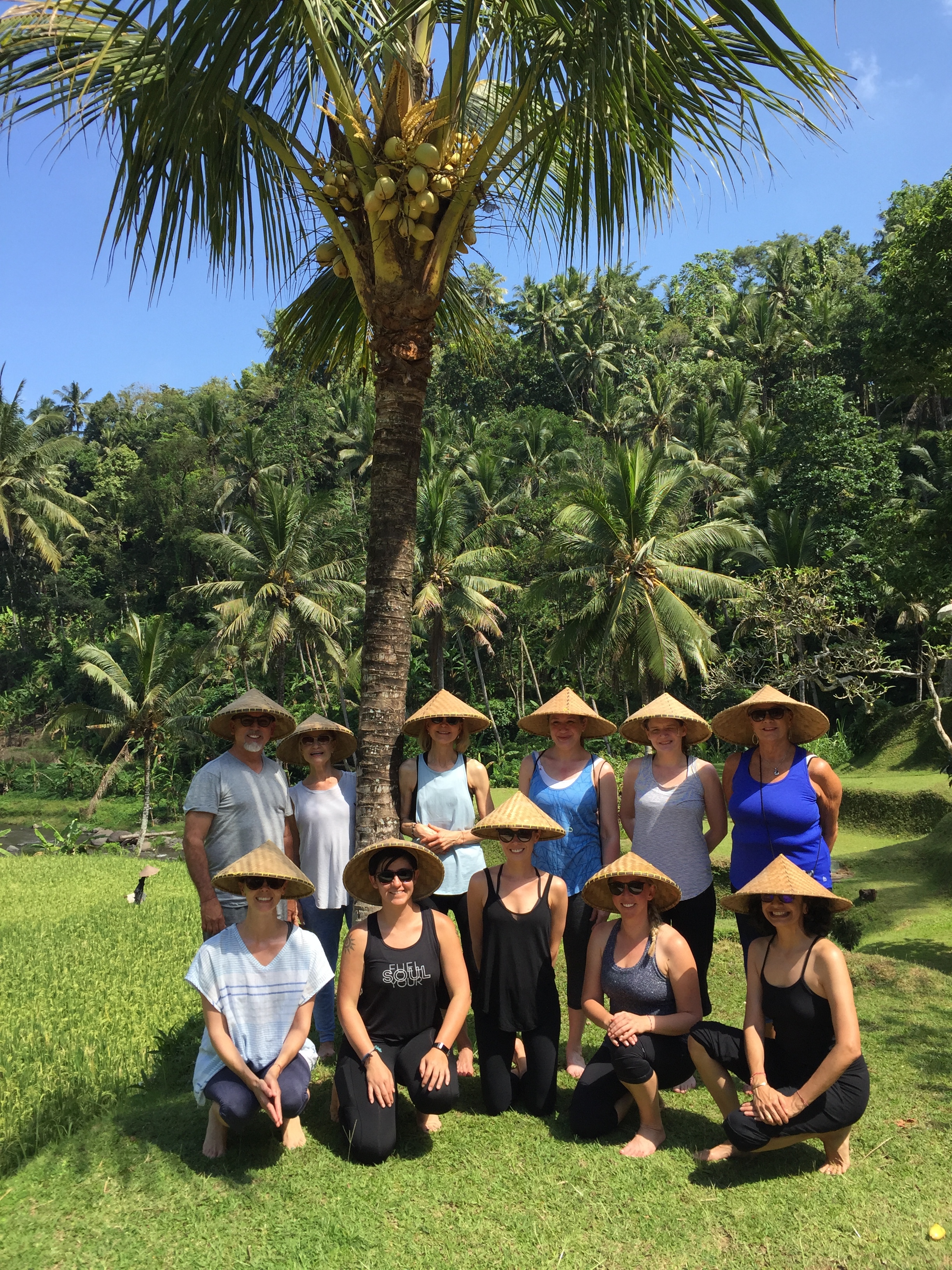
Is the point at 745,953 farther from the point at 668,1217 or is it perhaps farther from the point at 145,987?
the point at 145,987

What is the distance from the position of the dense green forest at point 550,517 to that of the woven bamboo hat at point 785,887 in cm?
245

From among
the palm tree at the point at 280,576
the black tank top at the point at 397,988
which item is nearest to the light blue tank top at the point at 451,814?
the black tank top at the point at 397,988

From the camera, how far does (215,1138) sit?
4.24 meters

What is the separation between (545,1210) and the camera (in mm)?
3852

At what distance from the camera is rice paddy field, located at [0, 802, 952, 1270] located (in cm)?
360

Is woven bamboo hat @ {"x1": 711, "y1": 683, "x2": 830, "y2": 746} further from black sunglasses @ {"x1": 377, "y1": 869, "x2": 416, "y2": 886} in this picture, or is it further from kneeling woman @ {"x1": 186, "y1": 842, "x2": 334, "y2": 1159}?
kneeling woman @ {"x1": 186, "y1": 842, "x2": 334, "y2": 1159}

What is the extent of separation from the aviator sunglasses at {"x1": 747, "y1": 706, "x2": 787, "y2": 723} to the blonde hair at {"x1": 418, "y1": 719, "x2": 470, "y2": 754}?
1436 millimetres

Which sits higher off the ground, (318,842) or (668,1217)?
(318,842)

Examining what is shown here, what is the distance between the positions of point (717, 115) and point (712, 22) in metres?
0.41

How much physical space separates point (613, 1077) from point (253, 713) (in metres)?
2.38

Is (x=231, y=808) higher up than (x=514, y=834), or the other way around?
(x=231, y=808)

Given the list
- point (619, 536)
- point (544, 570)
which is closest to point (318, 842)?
point (619, 536)

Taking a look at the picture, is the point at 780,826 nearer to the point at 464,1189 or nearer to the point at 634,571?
the point at 464,1189

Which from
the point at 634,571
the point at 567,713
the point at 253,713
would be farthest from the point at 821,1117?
the point at 634,571
